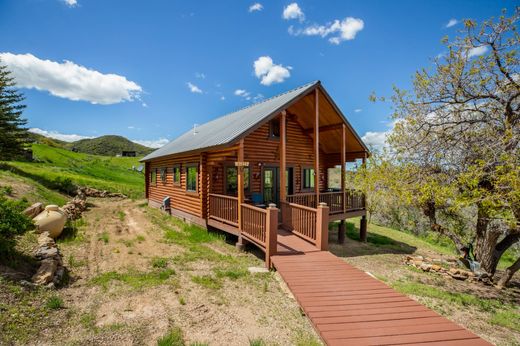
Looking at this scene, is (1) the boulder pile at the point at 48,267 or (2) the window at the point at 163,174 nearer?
(1) the boulder pile at the point at 48,267

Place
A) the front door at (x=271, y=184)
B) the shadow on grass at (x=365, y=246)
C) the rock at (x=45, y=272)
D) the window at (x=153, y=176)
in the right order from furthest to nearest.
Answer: the window at (x=153, y=176), the front door at (x=271, y=184), the shadow on grass at (x=365, y=246), the rock at (x=45, y=272)

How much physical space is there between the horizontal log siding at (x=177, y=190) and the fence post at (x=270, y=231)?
15.7 ft

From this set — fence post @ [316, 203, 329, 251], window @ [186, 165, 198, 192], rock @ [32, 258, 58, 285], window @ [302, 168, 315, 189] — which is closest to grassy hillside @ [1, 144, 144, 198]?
window @ [186, 165, 198, 192]

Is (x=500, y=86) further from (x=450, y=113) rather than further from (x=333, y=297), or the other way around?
(x=333, y=297)

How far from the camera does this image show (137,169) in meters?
40.2

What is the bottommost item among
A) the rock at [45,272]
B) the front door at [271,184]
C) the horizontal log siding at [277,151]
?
the rock at [45,272]

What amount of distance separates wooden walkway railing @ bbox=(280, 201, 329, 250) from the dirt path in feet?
6.25

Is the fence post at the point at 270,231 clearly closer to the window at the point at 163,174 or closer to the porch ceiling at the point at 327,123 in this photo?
the porch ceiling at the point at 327,123

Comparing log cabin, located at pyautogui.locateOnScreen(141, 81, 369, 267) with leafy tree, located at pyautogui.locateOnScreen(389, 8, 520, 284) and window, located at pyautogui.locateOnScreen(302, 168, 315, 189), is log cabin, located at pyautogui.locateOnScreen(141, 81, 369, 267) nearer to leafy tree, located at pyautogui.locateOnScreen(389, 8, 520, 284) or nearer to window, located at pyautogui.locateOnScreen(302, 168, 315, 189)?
window, located at pyautogui.locateOnScreen(302, 168, 315, 189)

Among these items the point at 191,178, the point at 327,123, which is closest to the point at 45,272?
the point at 191,178

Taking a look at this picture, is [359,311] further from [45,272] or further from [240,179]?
[45,272]

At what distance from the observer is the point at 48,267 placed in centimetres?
549

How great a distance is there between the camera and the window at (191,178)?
1156 centimetres

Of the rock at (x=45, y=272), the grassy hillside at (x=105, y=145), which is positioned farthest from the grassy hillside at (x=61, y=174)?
the grassy hillside at (x=105, y=145)
